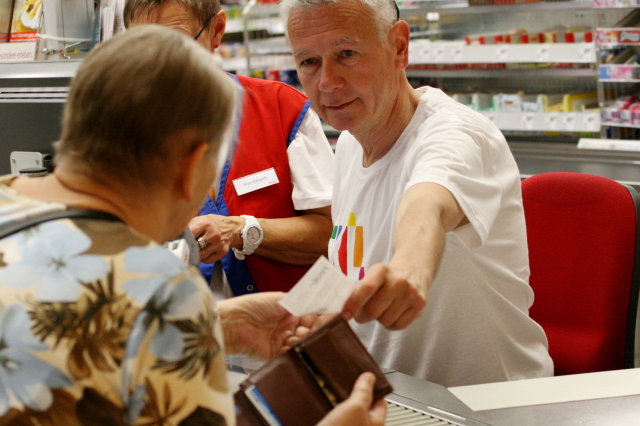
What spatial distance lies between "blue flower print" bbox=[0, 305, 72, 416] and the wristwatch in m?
1.34

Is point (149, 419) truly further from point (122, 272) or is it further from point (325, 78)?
point (325, 78)

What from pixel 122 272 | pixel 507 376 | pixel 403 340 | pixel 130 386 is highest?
pixel 122 272

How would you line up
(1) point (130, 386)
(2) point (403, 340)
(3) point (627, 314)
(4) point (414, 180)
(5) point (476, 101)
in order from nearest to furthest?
1. (1) point (130, 386)
2. (4) point (414, 180)
3. (2) point (403, 340)
4. (3) point (627, 314)
5. (5) point (476, 101)

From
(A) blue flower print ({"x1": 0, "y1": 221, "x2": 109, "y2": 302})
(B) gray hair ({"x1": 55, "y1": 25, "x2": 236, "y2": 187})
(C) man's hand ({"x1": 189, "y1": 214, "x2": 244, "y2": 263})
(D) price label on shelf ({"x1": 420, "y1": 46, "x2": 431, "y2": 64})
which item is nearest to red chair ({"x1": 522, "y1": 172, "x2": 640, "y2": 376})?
(C) man's hand ({"x1": 189, "y1": 214, "x2": 244, "y2": 263})

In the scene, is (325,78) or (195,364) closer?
(195,364)

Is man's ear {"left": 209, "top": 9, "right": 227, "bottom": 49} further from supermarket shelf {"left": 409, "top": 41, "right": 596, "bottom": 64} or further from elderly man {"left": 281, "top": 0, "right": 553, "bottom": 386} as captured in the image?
supermarket shelf {"left": 409, "top": 41, "right": 596, "bottom": 64}

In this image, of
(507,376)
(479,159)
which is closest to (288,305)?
(479,159)

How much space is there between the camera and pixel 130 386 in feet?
2.48

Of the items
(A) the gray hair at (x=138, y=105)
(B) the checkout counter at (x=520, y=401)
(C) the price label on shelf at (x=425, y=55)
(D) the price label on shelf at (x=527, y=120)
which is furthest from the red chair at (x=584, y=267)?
(C) the price label on shelf at (x=425, y=55)

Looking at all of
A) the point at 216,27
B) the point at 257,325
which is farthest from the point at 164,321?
the point at 216,27

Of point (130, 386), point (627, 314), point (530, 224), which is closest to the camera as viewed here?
point (130, 386)

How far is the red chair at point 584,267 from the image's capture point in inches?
82.4

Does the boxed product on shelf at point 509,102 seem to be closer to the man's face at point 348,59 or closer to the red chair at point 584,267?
the red chair at point 584,267

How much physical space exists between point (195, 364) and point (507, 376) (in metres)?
1.17
